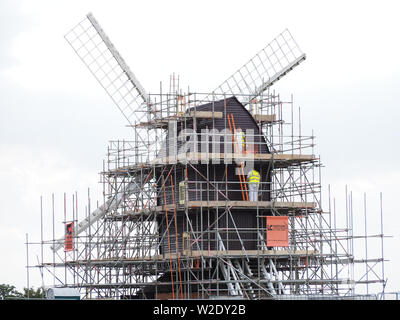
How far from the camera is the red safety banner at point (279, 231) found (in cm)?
5575

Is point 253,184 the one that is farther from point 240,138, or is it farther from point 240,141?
point 240,138

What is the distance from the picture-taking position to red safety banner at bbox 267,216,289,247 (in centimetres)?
5575

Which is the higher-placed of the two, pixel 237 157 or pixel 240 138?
pixel 240 138

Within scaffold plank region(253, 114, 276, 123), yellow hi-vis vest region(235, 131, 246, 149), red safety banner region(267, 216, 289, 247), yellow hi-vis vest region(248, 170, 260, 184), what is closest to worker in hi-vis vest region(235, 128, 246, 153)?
yellow hi-vis vest region(235, 131, 246, 149)

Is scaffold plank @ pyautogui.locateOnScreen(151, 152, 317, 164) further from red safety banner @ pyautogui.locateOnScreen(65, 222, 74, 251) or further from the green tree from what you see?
the green tree

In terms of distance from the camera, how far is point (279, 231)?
184 ft

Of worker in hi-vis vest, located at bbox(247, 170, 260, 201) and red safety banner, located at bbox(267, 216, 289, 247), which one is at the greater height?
Result: worker in hi-vis vest, located at bbox(247, 170, 260, 201)

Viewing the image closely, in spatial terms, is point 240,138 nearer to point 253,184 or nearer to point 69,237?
point 253,184

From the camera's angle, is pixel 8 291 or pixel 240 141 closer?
pixel 240 141

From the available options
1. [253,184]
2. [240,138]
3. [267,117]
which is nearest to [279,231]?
[253,184]
